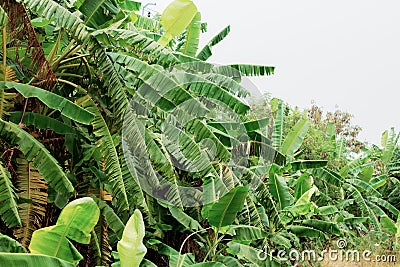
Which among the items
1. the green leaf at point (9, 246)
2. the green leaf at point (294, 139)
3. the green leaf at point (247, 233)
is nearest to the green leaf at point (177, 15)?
the green leaf at point (247, 233)

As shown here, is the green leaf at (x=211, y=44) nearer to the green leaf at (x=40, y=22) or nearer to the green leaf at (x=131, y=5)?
the green leaf at (x=131, y=5)

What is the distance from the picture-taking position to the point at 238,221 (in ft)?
15.5

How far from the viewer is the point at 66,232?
79.9 inches

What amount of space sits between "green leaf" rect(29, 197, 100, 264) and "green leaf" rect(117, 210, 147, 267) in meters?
0.18

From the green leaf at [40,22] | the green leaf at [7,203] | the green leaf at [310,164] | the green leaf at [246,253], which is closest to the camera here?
the green leaf at [7,203]

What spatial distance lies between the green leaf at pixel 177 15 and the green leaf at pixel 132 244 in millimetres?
2064

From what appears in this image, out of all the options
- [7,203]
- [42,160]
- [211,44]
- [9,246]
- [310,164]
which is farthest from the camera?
[310,164]

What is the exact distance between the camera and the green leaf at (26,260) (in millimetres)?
1597

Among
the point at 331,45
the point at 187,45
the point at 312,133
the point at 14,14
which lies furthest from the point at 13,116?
the point at 331,45

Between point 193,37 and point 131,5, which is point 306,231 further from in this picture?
point 131,5

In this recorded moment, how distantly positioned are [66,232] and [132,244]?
0.30 meters

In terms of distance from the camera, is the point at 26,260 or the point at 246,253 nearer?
the point at 26,260

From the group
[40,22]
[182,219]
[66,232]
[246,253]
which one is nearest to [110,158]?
[182,219]

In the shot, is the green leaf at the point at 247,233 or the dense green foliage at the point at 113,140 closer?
the dense green foliage at the point at 113,140
